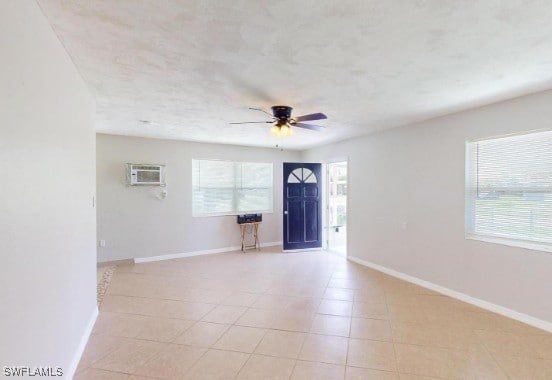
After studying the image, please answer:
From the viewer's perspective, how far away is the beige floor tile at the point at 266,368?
7.45 feet

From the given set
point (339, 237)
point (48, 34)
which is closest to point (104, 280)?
point (48, 34)

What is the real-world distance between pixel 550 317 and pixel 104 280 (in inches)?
225

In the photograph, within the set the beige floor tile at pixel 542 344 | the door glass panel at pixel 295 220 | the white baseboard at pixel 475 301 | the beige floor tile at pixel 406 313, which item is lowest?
the beige floor tile at pixel 406 313

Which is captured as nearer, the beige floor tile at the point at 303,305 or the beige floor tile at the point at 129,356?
the beige floor tile at the point at 129,356

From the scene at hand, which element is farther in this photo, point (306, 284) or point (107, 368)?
point (306, 284)

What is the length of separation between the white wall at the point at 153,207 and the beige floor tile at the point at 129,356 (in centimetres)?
320

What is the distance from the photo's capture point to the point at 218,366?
240 centimetres

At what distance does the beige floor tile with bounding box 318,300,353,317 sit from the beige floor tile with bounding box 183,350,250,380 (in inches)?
48.9

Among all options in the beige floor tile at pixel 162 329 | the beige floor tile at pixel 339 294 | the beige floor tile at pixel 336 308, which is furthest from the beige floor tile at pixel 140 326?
the beige floor tile at pixel 339 294

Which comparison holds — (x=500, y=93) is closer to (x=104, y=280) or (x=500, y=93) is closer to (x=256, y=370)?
(x=256, y=370)

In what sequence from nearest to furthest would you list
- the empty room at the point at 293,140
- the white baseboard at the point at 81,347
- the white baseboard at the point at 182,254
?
1. the empty room at the point at 293,140
2. the white baseboard at the point at 81,347
3. the white baseboard at the point at 182,254

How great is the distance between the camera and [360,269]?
518 centimetres

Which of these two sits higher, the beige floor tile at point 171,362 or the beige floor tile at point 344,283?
the beige floor tile at point 344,283

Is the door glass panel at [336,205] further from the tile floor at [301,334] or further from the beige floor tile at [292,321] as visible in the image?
the beige floor tile at [292,321]
